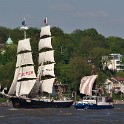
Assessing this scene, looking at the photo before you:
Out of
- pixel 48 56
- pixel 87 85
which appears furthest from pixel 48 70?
pixel 87 85

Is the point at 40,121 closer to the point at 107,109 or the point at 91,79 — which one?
the point at 107,109

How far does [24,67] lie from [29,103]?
11242 millimetres

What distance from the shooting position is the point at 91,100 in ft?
547

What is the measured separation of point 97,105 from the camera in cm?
16675

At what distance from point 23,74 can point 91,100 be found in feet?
63.3

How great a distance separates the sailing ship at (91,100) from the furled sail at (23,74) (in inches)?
464

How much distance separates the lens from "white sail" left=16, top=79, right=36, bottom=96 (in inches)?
6890

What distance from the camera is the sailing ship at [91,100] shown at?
164750 mm

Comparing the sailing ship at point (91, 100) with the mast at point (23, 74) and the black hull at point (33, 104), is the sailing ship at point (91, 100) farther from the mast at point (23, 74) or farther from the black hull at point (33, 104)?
the mast at point (23, 74)

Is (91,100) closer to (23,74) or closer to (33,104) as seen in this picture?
(33,104)

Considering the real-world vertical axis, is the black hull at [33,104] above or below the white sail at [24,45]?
below

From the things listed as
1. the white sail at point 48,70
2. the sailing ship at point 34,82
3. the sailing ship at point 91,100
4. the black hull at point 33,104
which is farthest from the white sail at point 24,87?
the sailing ship at point 91,100

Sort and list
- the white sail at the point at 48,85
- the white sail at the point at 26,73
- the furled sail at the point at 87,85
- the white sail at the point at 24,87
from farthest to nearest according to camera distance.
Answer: the white sail at the point at 48,85
the white sail at the point at 26,73
the white sail at the point at 24,87
the furled sail at the point at 87,85

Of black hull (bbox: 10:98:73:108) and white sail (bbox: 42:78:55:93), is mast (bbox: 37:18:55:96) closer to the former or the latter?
white sail (bbox: 42:78:55:93)
